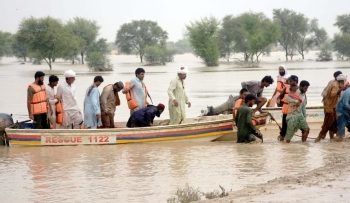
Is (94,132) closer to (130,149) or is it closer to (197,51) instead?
(130,149)

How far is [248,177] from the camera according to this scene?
913cm

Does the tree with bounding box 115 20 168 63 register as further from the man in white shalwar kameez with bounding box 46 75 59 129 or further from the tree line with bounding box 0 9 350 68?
the man in white shalwar kameez with bounding box 46 75 59 129

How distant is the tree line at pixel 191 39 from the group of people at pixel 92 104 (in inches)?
2157

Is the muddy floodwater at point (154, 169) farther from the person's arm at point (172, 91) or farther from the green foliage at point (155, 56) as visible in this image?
the green foliage at point (155, 56)

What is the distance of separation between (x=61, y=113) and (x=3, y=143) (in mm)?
1366

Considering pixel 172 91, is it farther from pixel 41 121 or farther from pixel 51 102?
pixel 41 121

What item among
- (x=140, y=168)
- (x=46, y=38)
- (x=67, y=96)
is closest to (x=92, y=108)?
(x=67, y=96)

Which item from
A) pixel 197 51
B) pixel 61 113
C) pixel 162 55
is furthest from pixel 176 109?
pixel 162 55

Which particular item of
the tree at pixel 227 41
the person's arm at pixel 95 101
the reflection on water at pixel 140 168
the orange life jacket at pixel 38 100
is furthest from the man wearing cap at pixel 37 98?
the tree at pixel 227 41

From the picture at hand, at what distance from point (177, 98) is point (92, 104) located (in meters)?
1.49

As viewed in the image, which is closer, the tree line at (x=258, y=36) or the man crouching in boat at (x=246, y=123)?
the man crouching in boat at (x=246, y=123)

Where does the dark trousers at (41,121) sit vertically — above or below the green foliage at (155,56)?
below

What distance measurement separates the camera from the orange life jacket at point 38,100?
458 inches

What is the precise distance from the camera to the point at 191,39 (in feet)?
245
